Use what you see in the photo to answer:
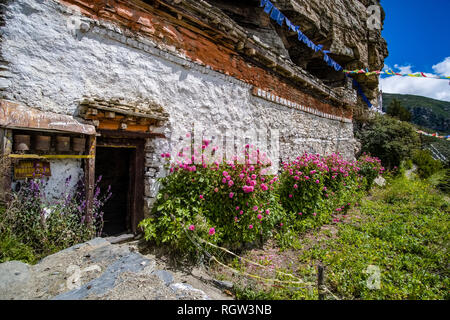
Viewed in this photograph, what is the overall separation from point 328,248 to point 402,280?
3.92ft

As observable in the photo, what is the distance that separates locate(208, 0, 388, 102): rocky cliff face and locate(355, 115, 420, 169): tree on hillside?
2.90m

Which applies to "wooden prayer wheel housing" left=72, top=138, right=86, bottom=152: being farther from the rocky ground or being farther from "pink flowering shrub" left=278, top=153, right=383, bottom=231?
"pink flowering shrub" left=278, top=153, right=383, bottom=231

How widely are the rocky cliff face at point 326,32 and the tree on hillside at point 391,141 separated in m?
2.90

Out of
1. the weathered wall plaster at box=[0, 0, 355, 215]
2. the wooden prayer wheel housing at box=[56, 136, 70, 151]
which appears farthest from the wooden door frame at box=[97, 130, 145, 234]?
the wooden prayer wheel housing at box=[56, 136, 70, 151]

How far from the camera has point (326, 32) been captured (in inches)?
377

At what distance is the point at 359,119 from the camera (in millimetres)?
13406

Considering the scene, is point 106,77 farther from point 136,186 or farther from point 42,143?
point 136,186

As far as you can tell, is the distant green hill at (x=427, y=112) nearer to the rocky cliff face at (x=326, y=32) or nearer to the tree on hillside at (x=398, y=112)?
the tree on hillside at (x=398, y=112)

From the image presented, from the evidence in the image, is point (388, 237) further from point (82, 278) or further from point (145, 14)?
point (145, 14)

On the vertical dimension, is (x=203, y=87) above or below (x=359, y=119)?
below

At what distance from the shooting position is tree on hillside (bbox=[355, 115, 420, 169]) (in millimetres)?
11531
